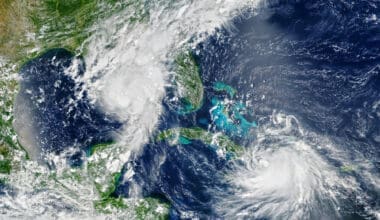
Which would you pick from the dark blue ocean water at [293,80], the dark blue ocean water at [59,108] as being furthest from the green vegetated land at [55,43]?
the dark blue ocean water at [293,80]

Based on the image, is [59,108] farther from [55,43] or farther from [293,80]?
[293,80]

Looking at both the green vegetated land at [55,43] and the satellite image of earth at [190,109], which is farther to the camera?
the green vegetated land at [55,43]

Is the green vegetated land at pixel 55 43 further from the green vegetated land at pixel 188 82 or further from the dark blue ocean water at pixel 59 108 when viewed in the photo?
the green vegetated land at pixel 188 82

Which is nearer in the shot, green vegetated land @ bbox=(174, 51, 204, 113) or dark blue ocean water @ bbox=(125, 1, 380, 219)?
dark blue ocean water @ bbox=(125, 1, 380, 219)

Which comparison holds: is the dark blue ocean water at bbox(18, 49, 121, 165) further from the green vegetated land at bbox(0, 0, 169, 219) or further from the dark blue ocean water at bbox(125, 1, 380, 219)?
the dark blue ocean water at bbox(125, 1, 380, 219)

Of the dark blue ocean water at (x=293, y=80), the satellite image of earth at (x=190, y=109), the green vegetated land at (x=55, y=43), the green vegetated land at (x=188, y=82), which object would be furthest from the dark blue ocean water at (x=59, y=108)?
the green vegetated land at (x=188, y=82)

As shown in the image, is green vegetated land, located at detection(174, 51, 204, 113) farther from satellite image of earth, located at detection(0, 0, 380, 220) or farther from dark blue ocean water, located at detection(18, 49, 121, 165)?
dark blue ocean water, located at detection(18, 49, 121, 165)

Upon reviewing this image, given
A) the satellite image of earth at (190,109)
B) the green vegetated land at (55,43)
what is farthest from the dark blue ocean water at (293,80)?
the green vegetated land at (55,43)

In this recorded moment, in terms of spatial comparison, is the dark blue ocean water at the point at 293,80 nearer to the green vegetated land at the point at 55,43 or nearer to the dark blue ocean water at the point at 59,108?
the green vegetated land at the point at 55,43

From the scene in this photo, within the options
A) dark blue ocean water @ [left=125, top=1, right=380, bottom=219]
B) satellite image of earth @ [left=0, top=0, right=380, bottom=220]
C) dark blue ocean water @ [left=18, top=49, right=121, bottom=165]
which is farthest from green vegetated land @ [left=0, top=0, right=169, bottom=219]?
dark blue ocean water @ [left=125, top=1, right=380, bottom=219]

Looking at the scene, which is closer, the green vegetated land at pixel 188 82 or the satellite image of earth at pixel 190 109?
the satellite image of earth at pixel 190 109
